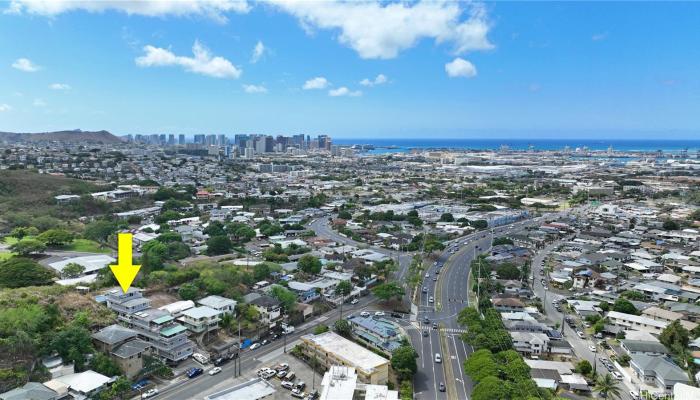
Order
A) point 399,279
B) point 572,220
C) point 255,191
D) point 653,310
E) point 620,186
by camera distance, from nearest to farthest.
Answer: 1. point 653,310
2. point 399,279
3. point 572,220
4. point 255,191
5. point 620,186

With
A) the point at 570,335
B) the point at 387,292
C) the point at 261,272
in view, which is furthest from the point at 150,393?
the point at 570,335

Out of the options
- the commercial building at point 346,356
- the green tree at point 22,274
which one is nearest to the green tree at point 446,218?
the commercial building at point 346,356

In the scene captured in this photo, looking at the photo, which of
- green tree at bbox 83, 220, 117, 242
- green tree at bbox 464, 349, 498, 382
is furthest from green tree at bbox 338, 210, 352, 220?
green tree at bbox 464, 349, 498, 382

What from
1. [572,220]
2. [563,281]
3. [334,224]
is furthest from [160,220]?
[572,220]

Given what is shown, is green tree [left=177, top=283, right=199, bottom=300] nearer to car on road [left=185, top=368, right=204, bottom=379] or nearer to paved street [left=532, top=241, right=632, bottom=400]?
car on road [left=185, top=368, right=204, bottom=379]

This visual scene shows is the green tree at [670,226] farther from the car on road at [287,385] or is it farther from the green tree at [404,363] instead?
the car on road at [287,385]

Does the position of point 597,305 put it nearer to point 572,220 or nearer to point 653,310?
point 653,310

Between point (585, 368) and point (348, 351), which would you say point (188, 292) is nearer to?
point (348, 351)
